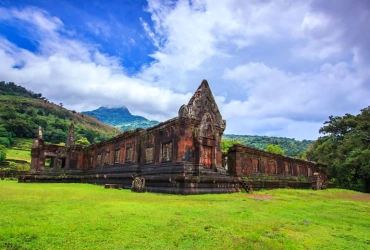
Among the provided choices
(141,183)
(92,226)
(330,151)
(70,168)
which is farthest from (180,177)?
(330,151)

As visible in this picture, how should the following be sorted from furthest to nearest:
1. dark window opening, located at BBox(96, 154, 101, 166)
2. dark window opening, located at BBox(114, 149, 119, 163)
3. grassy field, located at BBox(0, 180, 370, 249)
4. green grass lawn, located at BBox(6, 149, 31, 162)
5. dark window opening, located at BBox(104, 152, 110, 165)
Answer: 1. green grass lawn, located at BBox(6, 149, 31, 162)
2. dark window opening, located at BBox(96, 154, 101, 166)
3. dark window opening, located at BBox(104, 152, 110, 165)
4. dark window opening, located at BBox(114, 149, 119, 163)
5. grassy field, located at BBox(0, 180, 370, 249)

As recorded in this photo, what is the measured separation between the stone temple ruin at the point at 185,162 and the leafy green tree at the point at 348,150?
7.23 metres

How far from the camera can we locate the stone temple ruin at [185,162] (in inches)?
589

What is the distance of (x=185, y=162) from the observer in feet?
50.1

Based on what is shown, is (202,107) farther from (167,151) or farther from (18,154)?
(18,154)

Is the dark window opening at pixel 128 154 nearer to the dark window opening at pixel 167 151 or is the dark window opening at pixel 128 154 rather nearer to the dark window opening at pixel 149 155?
the dark window opening at pixel 149 155

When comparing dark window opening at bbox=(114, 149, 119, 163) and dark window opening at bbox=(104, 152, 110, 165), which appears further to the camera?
dark window opening at bbox=(104, 152, 110, 165)

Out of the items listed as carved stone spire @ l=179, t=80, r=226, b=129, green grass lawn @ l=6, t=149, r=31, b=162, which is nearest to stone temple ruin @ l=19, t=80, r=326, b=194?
carved stone spire @ l=179, t=80, r=226, b=129

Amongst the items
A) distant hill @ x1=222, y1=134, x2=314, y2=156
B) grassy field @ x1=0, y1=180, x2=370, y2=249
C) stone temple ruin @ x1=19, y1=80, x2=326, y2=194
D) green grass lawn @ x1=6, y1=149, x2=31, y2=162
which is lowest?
grassy field @ x1=0, y1=180, x2=370, y2=249

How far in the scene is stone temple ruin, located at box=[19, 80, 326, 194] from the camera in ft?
49.1

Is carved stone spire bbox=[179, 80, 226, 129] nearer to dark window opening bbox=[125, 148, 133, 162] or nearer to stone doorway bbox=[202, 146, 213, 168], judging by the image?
stone doorway bbox=[202, 146, 213, 168]

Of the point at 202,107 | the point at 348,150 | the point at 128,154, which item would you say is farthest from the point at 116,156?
the point at 348,150

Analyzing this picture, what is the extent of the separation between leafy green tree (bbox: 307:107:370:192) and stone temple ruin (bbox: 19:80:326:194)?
7232 millimetres

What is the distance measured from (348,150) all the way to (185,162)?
29.0 meters
